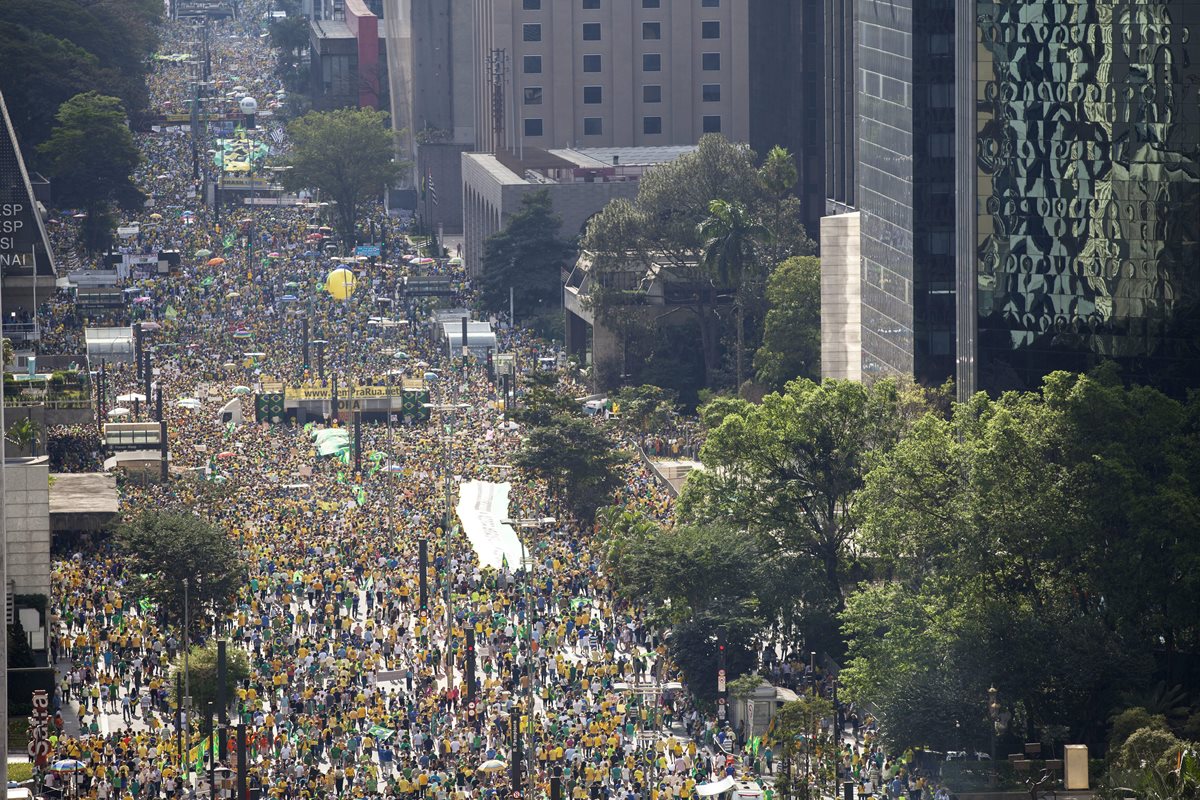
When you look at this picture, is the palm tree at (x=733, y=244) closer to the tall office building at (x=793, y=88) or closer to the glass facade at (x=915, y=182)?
the glass facade at (x=915, y=182)

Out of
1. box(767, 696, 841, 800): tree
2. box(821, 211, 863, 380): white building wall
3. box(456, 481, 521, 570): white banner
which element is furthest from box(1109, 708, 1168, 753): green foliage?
box(821, 211, 863, 380): white building wall

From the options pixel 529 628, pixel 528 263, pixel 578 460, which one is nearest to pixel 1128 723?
pixel 529 628

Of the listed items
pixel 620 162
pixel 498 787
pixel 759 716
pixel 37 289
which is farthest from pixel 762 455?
pixel 620 162

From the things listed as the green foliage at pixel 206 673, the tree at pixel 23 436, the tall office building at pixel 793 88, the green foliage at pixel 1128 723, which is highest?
the tall office building at pixel 793 88

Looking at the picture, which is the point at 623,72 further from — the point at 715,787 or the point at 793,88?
the point at 715,787

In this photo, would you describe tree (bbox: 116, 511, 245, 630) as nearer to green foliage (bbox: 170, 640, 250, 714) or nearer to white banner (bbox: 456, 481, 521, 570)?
green foliage (bbox: 170, 640, 250, 714)

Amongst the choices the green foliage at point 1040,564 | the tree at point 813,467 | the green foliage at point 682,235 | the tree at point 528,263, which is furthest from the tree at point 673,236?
the green foliage at point 1040,564
